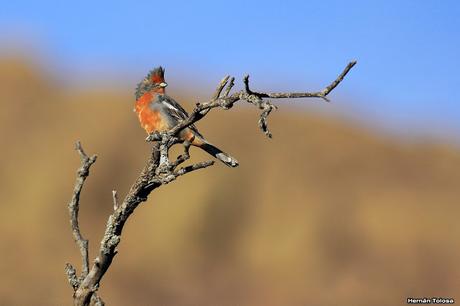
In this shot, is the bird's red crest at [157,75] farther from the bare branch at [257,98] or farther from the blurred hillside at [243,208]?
the blurred hillside at [243,208]

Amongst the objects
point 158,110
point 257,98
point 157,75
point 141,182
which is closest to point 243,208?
point 157,75

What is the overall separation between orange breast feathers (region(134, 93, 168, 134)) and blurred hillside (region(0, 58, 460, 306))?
25.2 meters

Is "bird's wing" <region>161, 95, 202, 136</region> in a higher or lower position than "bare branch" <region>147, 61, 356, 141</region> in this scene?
higher

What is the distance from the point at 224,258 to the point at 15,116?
1183cm

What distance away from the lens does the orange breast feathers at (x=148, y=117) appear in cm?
1047

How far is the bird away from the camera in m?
10.2

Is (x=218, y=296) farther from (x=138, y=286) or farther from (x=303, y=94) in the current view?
(x=303, y=94)

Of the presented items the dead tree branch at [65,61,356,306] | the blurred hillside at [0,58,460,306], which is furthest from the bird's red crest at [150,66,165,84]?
the blurred hillside at [0,58,460,306]

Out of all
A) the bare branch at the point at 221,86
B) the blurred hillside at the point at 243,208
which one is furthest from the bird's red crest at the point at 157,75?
the blurred hillside at the point at 243,208

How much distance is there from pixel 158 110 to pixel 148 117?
14 centimetres

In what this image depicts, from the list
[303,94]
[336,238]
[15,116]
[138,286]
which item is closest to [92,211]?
[138,286]

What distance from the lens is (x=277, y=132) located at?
134 feet

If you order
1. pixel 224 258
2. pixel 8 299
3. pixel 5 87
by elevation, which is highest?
pixel 5 87

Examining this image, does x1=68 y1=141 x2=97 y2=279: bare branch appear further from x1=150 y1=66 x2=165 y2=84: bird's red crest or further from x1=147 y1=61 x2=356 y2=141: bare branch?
x1=150 y1=66 x2=165 y2=84: bird's red crest
